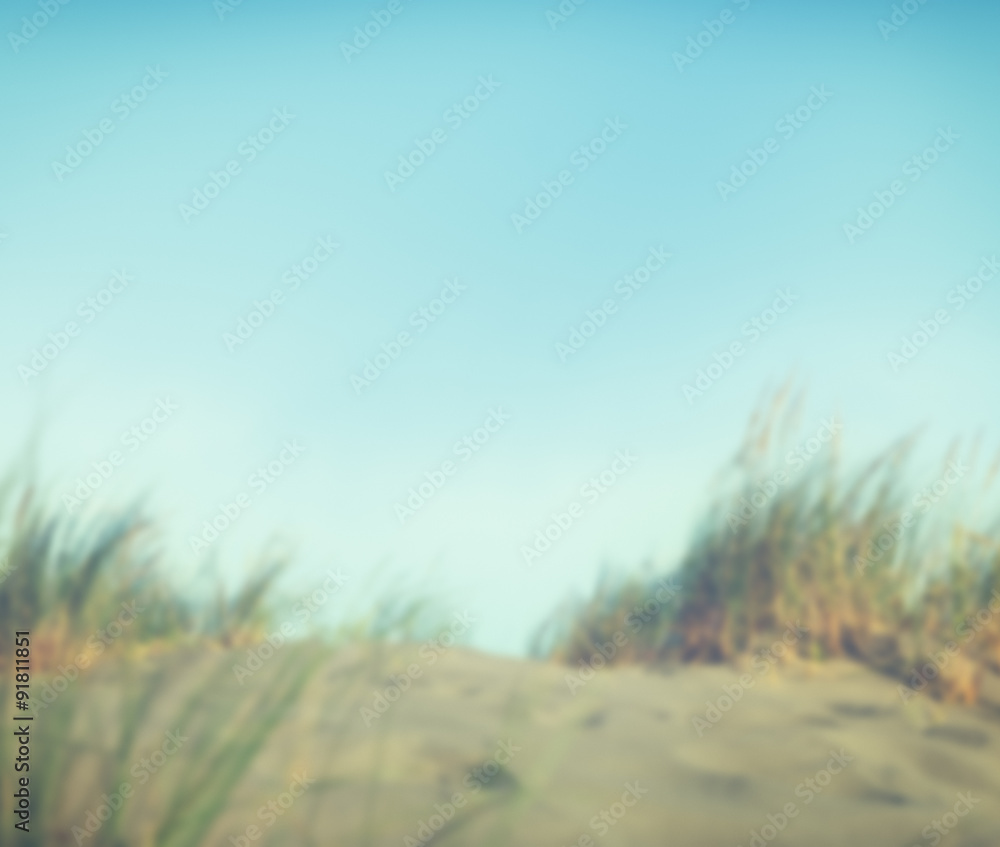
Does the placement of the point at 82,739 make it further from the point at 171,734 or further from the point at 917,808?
the point at 917,808

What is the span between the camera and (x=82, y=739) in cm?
194

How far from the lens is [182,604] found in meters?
3.08

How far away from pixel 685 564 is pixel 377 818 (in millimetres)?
1580

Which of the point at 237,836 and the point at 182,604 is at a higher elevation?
the point at 182,604

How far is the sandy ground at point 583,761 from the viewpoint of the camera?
1814mm

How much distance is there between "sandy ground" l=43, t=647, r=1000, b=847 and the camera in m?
1.81

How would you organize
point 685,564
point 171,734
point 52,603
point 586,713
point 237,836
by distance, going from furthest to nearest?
point 685,564
point 52,603
point 586,713
point 171,734
point 237,836

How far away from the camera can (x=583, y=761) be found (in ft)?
6.99

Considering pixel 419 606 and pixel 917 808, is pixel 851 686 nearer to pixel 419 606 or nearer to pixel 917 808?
pixel 917 808

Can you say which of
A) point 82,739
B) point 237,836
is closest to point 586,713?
point 237,836

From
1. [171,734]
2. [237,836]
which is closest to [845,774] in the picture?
[237,836]

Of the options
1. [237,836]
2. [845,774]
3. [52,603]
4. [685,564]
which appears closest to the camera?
[237,836]

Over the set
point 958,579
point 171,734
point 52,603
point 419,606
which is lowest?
point 171,734

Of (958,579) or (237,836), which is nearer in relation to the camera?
(237,836)
